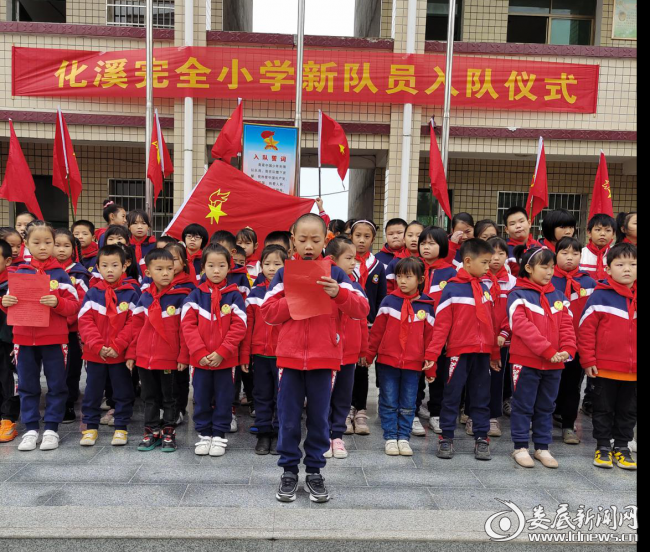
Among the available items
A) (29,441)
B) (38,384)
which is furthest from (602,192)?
(29,441)

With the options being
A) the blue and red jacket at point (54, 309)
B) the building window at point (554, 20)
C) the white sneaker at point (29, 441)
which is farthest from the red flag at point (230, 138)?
the building window at point (554, 20)

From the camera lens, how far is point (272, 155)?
643 centimetres

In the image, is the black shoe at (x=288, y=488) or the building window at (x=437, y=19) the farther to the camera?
the building window at (x=437, y=19)

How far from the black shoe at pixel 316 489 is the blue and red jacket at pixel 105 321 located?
1.78 metres

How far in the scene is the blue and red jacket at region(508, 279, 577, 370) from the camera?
3.82 meters

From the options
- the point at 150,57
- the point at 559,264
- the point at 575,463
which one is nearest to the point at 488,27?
the point at 150,57

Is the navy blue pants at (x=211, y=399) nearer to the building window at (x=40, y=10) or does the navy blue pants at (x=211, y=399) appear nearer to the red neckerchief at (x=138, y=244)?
the red neckerchief at (x=138, y=244)

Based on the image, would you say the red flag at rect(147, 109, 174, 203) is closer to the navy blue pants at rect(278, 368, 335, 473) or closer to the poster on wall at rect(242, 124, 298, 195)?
the poster on wall at rect(242, 124, 298, 195)

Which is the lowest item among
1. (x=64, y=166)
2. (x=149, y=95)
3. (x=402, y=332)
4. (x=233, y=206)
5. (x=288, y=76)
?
(x=402, y=332)

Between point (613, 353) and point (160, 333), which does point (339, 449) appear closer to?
point (160, 333)

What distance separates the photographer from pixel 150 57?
7387 mm

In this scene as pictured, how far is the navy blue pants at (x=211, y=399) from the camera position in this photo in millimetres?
3898

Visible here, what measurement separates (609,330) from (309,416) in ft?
7.44

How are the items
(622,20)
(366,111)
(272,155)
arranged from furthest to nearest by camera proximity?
(622,20) < (366,111) < (272,155)
